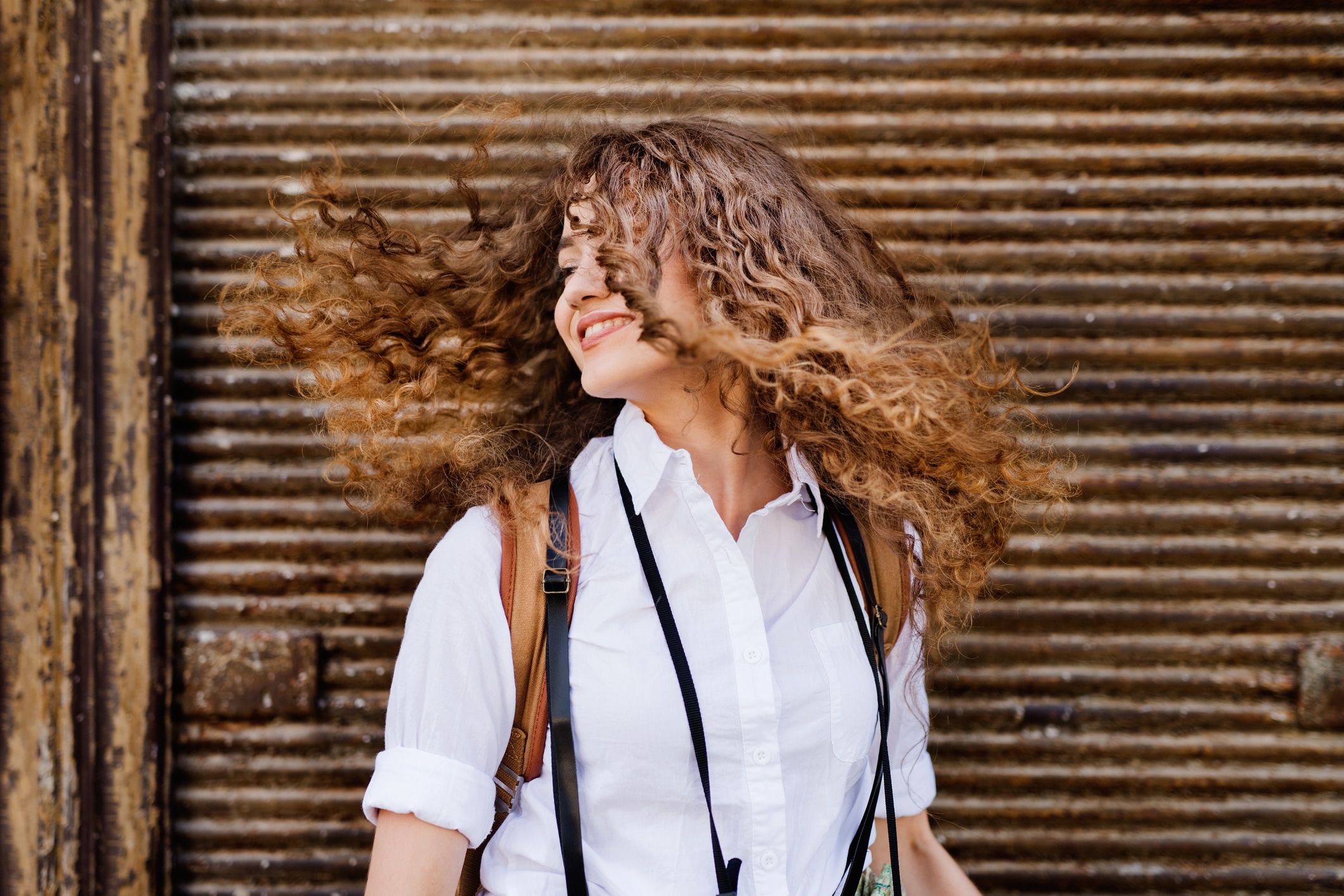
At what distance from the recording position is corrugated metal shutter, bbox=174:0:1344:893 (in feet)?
6.97

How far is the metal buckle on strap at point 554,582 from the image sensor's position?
1.38 metres

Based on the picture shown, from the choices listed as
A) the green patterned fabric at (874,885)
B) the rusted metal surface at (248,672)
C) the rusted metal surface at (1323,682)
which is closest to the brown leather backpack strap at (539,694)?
the green patterned fabric at (874,885)

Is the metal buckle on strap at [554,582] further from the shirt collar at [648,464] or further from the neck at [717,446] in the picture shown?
the neck at [717,446]

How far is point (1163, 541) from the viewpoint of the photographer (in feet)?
6.99

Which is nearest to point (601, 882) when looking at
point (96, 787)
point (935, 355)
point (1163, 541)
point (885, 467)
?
point (885, 467)

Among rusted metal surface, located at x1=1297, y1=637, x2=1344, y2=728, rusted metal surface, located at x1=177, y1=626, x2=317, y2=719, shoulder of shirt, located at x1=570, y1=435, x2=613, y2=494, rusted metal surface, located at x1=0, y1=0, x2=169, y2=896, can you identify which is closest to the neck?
shoulder of shirt, located at x1=570, y1=435, x2=613, y2=494

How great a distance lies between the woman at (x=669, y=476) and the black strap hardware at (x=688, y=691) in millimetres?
25

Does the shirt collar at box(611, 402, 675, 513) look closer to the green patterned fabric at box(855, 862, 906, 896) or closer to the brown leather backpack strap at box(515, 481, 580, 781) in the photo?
the brown leather backpack strap at box(515, 481, 580, 781)

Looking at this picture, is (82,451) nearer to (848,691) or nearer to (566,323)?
(566,323)

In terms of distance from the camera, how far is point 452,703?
50.4 inches

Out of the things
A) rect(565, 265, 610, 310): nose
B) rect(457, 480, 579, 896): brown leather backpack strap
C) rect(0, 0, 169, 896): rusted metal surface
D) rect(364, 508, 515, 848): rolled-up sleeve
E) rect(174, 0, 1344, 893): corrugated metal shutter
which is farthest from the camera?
rect(174, 0, 1344, 893): corrugated metal shutter

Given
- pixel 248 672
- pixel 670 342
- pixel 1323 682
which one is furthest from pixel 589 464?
pixel 1323 682

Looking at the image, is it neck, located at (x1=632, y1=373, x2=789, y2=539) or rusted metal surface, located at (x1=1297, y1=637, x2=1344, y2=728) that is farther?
rusted metal surface, located at (x1=1297, y1=637, x2=1344, y2=728)

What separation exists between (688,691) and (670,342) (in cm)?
62
